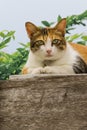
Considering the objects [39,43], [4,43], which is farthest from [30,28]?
[4,43]

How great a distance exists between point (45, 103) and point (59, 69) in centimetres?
29

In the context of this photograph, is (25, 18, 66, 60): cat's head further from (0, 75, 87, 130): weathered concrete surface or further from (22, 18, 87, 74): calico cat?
(0, 75, 87, 130): weathered concrete surface

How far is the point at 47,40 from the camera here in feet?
5.55

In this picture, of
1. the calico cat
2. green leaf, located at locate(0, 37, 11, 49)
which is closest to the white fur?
the calico cat

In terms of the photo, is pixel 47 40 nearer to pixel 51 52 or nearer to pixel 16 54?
pixel 51 52

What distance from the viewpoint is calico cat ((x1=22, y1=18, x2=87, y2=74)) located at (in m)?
1.63

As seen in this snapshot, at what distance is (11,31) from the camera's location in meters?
2.51

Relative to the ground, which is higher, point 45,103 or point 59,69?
point 59,69

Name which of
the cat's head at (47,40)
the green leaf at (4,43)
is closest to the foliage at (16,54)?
the green leaf at (4,43)

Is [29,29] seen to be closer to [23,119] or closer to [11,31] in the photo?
[23,119]

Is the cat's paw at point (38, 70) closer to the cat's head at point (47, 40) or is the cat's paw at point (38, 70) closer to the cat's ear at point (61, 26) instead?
the cat's head at point (47, 40)

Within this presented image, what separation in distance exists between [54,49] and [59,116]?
0.44m

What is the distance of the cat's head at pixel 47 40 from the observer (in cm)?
166

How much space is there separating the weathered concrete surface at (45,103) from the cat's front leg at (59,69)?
0.17 metres
